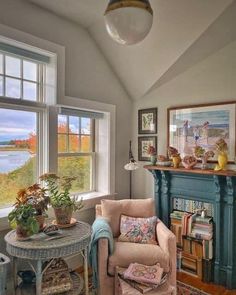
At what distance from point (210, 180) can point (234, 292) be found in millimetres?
1172

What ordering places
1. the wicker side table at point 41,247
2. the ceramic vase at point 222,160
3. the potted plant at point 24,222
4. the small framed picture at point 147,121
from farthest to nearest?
the small framed picture at point 147,121 < the ceramic vase at point 222,160 < the potted plant at point 24,222 < the wicker side table at point 41,247

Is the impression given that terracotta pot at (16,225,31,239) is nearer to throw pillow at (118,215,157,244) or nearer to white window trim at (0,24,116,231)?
white window trim at (0,24,116,231)

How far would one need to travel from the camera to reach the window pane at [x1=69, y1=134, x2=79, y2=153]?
3105 mm

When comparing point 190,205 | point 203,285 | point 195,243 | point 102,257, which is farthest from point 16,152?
point 203,285

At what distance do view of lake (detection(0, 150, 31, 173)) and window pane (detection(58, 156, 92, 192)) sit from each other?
47 cm

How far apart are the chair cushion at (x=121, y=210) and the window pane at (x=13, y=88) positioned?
1472 mm

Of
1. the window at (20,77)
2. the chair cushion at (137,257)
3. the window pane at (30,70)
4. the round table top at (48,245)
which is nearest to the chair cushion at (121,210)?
the chair cushion at (137,257)

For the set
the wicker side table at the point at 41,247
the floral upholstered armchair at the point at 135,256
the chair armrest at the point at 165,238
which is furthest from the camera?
the chair armrest at the point at 165,238

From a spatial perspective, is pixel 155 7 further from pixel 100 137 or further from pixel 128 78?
pixel 100 137

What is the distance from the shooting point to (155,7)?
2482 millimetres

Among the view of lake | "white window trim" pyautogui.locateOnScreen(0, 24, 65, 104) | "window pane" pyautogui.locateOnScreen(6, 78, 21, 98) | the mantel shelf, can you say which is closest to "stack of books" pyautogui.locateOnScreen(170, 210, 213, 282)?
the mantel shelf

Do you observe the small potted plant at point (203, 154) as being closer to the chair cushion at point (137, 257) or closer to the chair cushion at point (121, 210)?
the chair cushion at point (121, 210)

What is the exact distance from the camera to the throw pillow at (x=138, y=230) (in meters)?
2.55

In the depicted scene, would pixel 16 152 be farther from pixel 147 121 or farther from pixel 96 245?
pixel 147 121
